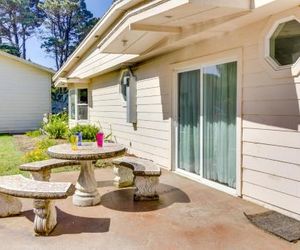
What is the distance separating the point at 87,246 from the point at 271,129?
2.78 m

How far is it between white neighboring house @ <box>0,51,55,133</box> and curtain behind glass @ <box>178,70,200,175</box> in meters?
12.8

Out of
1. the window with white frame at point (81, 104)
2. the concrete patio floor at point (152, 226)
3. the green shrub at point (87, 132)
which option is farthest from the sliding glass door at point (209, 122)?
the window with white frame at point (81, 104)

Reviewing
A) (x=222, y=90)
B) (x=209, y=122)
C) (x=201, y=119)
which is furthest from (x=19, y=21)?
(x=222, y=90)

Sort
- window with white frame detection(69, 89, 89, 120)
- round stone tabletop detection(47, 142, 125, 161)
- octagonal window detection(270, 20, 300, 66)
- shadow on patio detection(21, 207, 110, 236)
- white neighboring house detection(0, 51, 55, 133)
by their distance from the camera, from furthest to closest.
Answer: white neighboring house detection(0, 51, 55, 133) < window with white frame detection(69, 89, 89, 120) < round stone tabletop detection(47, 142, 125, 161) < octagonal window detection(270, 20, 300, 66) < shadow on patio detection(21, 207, 110, 236)

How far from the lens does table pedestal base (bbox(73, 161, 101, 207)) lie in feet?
15.4

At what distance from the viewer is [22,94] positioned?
17.3 meters

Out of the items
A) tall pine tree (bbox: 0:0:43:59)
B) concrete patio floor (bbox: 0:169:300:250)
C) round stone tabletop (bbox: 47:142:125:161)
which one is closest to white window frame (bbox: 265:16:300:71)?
concrete patio floor (bbox: 0:169:300:250)

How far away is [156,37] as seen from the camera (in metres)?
6.27

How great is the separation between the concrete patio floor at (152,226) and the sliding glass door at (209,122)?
57cm

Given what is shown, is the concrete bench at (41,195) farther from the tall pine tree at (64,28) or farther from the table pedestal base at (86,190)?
the tall pine tree at (64,28)

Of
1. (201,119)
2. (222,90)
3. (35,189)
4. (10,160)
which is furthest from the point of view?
(10,160)

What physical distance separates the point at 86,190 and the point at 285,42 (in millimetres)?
3427

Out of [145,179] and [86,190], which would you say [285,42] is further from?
[86,190]

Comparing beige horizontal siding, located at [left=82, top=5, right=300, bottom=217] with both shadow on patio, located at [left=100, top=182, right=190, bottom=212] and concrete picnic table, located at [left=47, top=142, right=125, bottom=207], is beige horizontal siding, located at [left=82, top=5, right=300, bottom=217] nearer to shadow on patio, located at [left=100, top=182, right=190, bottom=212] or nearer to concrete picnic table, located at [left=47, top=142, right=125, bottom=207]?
shadow on patio, located at [left=100, top=182, right=190, bottom=212]
